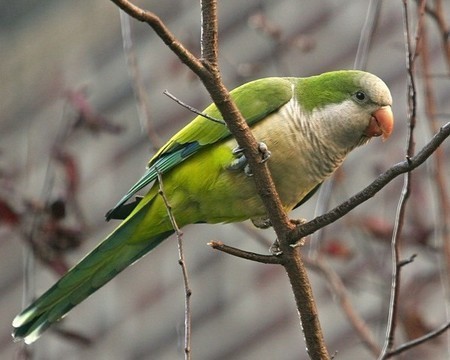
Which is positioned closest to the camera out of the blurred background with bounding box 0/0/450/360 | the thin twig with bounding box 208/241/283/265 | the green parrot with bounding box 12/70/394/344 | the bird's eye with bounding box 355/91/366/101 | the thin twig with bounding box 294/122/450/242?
the thin twig with bounding box 294/122/450/242

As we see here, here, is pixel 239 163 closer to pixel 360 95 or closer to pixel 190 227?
pixel 360 95

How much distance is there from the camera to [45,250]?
4070 millimetres

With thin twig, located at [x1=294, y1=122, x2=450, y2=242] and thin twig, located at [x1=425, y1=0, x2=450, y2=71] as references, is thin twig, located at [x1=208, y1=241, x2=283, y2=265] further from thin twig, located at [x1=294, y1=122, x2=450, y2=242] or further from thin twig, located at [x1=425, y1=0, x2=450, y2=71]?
thin twig, located at [x1=425, y1=0, x2=450, y2=71]

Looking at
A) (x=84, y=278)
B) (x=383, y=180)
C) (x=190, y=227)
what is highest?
(x=190, y=227)

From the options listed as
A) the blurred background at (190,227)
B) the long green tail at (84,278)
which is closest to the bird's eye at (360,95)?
the blurred background at (190,227)

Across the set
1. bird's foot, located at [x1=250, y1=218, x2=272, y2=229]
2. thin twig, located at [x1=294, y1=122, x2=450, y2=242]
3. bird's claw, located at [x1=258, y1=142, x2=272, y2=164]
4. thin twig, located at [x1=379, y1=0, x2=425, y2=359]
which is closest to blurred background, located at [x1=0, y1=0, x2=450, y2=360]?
bird's foot, located at [x1=250, y1=218, x2=272, y2=229]

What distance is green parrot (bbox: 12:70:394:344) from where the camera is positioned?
3.67 m

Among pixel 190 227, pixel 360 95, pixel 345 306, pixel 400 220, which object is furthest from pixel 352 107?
pixel 190 227

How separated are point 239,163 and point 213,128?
225 millimetres

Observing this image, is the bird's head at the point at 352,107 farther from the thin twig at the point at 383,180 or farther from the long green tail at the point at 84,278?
the thin twig at the point at 383,180

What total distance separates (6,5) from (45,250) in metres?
3.64

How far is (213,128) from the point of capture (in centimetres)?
377

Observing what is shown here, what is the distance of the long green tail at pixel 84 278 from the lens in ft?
12.2

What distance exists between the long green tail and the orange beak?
0.81m
